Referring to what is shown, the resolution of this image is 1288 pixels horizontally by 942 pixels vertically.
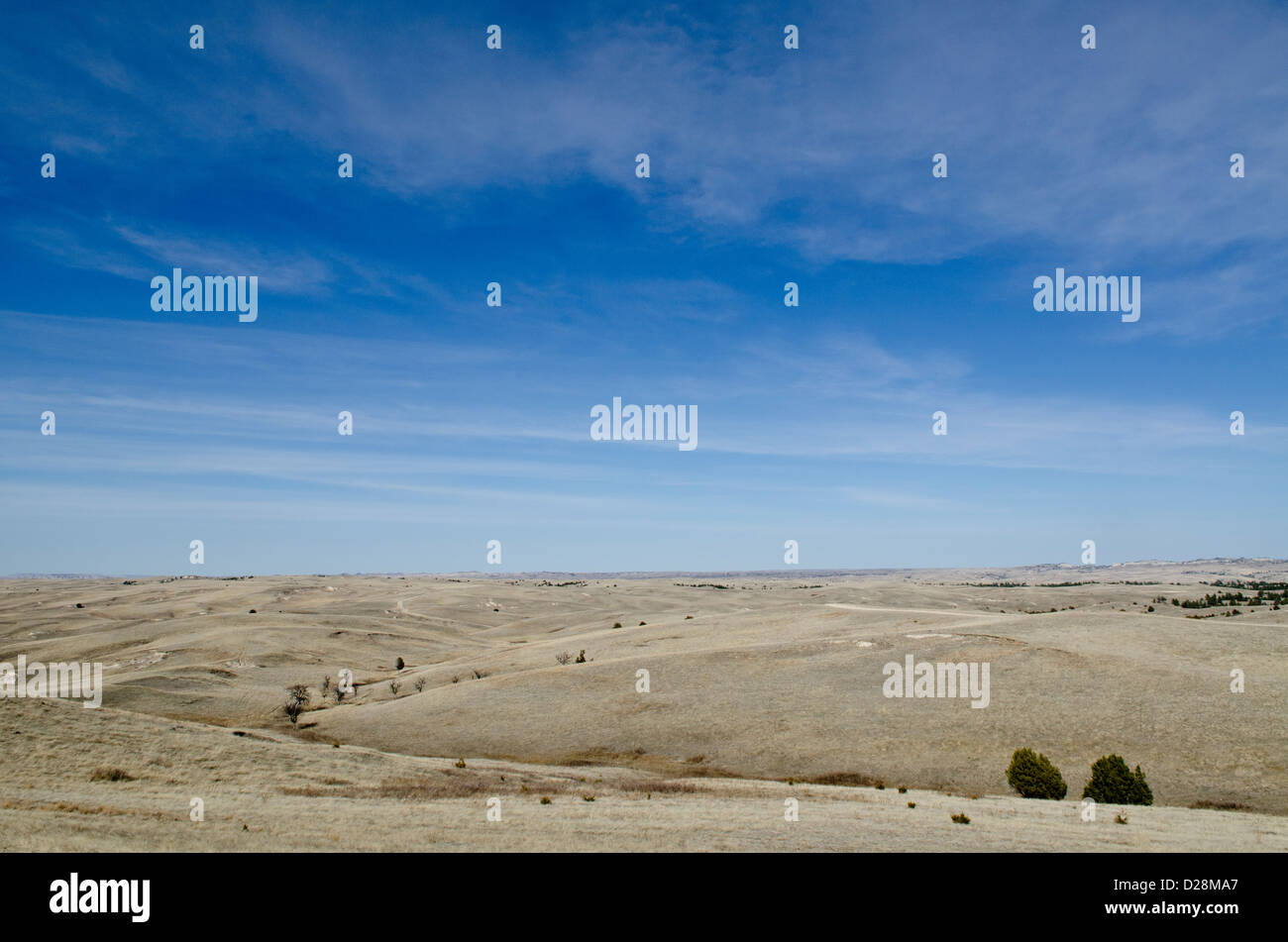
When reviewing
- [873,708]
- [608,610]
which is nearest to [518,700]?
[873,708]

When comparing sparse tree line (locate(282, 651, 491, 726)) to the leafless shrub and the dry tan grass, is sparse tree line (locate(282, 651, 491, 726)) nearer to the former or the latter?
the leafless shrub

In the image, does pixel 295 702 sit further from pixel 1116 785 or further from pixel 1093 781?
pixel 1116 785

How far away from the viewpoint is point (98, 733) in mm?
31297

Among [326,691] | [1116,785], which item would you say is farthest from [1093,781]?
[326,691]

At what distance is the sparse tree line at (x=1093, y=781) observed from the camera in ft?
98.5

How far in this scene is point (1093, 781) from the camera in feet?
102

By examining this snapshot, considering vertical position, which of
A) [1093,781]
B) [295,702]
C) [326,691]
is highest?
[1093,781]

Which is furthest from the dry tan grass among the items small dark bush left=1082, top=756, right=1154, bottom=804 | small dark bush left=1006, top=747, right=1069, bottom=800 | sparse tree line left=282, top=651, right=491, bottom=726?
small dark bush left=1006, top=747, right=1069, bottom=800

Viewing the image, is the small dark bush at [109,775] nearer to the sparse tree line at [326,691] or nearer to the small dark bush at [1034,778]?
the sparse tree line at [326,691]

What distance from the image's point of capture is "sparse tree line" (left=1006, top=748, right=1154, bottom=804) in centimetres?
3002

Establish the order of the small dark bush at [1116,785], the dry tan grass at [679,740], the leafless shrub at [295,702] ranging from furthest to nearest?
1. the leafless shrub at [295,702]
2. the small dark bush at [1116,785]
3. the dry tan grass at [679,740]

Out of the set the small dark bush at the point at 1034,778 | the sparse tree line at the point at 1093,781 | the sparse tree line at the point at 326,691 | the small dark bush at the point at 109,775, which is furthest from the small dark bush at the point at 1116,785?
the sparse tree line at the point at 326,691

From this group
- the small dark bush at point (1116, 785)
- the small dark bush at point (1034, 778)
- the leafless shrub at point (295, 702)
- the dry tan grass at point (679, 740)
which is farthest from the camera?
the leafless shrub at point (295, 702)
